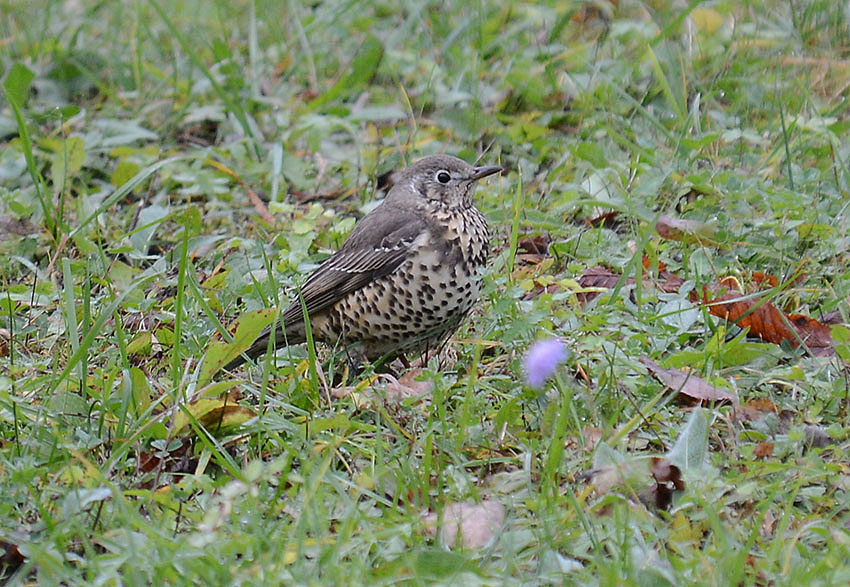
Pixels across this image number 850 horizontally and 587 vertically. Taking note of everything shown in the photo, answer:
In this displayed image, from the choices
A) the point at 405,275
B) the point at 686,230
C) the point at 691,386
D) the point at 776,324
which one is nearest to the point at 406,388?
the point at 405,275

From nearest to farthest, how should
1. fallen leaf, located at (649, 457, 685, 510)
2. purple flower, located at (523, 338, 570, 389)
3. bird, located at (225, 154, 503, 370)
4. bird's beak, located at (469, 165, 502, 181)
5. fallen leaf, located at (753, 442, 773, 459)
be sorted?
1. fallen leaf, located at (649, 457, 685, 510)
2. fallen leaf, located at (753, 442, 773, 459)
3. purple flower, located at (523, 338, 570, 389)
4. bird, located at (225, 154, 503, 370)
5. bird's beak, located at (469, 165, 502, 181)

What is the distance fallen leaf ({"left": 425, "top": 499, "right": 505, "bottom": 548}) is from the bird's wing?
57.8 inches

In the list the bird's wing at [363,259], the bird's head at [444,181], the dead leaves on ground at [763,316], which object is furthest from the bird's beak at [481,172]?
the dead leaves on ground at [763,316]

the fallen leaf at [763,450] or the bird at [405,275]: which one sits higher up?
the bird at [405,275]

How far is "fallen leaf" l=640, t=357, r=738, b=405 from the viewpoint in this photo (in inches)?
157

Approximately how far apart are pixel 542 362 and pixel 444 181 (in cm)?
131

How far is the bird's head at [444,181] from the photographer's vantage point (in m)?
4.89

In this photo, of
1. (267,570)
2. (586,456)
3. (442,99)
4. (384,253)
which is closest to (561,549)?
(586,456)

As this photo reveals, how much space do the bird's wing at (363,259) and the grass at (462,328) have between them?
0.26 metres

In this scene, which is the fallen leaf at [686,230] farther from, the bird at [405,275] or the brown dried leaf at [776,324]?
the bird at [405,275]

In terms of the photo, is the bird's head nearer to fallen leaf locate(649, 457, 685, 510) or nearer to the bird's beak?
the bird's beak

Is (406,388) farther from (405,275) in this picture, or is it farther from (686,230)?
(686,230)

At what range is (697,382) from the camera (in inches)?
159

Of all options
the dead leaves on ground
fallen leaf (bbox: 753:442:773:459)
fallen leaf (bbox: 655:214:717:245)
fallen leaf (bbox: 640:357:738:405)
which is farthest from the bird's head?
fallen leaf (bbox: 753:442:773:459)
